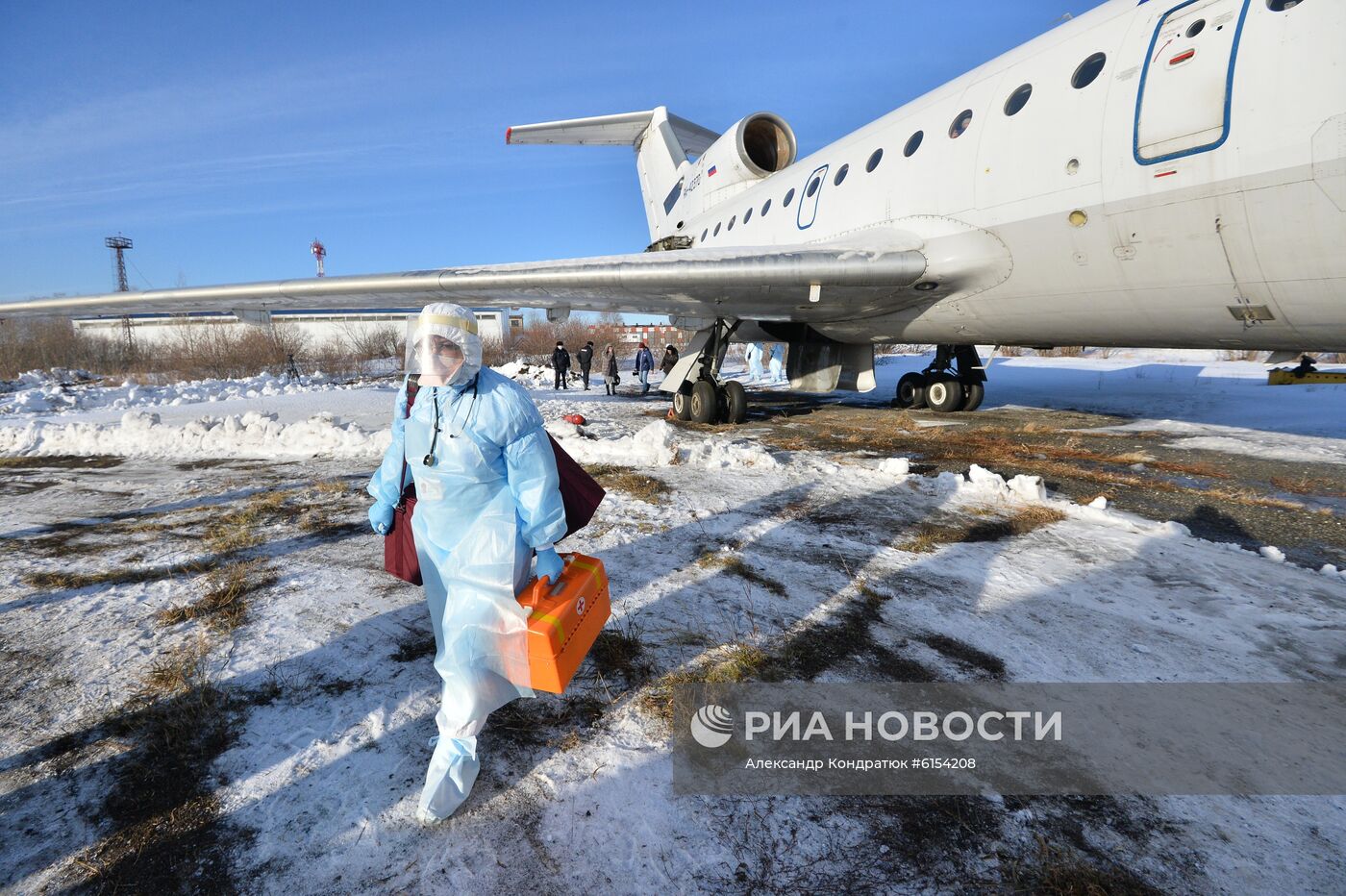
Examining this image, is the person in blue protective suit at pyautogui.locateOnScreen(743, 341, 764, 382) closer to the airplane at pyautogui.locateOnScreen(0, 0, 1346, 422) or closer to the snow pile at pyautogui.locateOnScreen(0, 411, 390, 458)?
the airplane at pyautogui.locateOnScreen(0, 0, 1346, 422)

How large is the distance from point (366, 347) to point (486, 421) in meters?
42.1

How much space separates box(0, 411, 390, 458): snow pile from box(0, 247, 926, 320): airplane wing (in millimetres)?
1844

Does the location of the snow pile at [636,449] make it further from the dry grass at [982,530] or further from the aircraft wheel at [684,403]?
the dry grass at [982,530]

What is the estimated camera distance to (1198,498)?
5.25 m

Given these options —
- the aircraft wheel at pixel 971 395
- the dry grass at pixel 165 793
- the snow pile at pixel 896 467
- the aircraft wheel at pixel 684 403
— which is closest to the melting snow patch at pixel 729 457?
the snow pile at pixel 896 467

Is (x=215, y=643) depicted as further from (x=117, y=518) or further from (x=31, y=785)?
(x=117, y=518)

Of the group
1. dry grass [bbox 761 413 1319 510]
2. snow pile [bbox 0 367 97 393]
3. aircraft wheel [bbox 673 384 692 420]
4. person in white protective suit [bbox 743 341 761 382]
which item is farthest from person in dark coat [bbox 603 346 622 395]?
snow pile [bbox 0 367 97 393]

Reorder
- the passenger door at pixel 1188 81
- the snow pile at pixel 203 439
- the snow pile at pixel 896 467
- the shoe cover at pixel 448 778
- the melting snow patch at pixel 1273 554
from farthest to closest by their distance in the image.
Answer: the snow pile at pixel 203 439 → the snow pile at pixel 896 467 → the passenger door at pixel 1188 81 → the melting snow patch at pixel 1273 554 → the shoe cover at pixel 448 778

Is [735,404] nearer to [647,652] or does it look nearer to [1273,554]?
[1273,554]

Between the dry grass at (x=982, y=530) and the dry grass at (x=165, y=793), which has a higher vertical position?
the dry grass at (x=982, y=530)

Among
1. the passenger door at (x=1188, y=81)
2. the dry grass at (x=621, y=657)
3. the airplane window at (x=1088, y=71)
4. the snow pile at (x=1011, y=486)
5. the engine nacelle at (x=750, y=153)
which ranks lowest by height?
the dry grass at (x=621, y=657)

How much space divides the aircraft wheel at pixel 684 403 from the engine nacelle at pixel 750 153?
226 inches

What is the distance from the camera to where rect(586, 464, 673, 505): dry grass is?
5582 millimetres

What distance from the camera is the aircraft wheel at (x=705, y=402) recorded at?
994 cm
